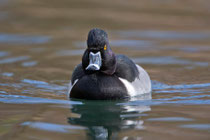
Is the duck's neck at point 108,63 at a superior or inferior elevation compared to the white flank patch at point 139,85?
superior

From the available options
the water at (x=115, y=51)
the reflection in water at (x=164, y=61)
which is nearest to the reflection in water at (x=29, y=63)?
the water at (x=115, y=51)

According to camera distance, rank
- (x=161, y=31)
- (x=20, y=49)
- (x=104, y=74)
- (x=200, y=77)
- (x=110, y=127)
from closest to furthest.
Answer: (x=110, y=127) < (x=104, y=74) < (x=200, y=77) < (x=20, y=49) < (x=161, y=31)

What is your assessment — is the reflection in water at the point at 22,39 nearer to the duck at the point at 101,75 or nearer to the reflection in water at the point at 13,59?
the reflection in water at the point at 13,59

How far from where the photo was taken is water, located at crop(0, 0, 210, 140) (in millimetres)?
7938

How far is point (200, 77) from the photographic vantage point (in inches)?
468

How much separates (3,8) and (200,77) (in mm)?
9919

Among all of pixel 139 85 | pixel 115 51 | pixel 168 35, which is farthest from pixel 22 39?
pixel 139 85

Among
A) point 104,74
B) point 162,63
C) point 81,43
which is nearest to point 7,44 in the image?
point 81,43

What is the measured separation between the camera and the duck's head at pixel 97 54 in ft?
30.2

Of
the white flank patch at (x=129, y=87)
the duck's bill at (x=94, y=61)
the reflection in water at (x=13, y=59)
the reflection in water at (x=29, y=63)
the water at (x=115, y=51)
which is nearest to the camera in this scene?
the water at (x=115, y=51)

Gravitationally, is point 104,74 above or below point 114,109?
above

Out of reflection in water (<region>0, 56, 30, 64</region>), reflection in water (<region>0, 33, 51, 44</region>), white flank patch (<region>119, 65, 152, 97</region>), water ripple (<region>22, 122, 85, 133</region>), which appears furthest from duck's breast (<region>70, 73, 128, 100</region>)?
reflection in water (<region>0, 33, 51, 44</region>)

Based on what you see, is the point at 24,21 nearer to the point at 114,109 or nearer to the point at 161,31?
the point at 161,31

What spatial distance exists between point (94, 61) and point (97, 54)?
6.2 inches
